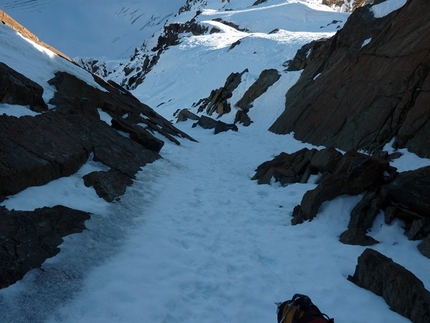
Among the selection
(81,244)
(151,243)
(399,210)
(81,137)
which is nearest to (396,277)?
(399,210)

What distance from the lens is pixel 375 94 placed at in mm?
13227

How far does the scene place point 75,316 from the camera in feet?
12.8

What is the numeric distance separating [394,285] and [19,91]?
374 inches

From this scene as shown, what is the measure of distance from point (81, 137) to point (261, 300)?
664 centimetres

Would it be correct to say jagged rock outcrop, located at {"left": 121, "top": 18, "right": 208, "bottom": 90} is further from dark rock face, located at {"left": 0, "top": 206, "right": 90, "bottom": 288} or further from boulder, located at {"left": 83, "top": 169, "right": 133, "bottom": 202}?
dark rock face, located at {"left": 0, "top": 206, "right": 90, "bottom": 288}

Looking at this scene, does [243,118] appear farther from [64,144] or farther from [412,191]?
[412,191]

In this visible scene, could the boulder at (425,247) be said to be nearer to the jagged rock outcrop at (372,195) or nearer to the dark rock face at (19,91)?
the jagged rock outcrop at (372,195)

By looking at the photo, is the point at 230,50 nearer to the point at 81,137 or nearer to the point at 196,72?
the point at 196,72

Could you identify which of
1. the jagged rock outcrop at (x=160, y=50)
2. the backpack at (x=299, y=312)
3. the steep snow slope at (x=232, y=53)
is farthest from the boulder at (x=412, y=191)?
the jagged rock outcrop at (x=160, y=50)

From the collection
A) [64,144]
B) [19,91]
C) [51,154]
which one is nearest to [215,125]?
[19,91]

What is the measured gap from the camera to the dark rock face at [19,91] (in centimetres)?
857

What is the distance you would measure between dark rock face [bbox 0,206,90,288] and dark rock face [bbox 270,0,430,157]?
31.8 ft

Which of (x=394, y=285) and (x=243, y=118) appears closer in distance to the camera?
(x=394, y=285)

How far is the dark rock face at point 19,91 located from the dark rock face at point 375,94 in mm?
10771
